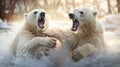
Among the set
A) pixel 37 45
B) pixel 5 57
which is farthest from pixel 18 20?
pixel 37 45

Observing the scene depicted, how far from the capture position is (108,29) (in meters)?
2.86

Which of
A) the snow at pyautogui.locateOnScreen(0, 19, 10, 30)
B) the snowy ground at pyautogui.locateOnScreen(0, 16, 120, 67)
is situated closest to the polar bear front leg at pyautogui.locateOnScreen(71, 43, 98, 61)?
the snowy ground at pyautogui.locateOnScreen(0, 16, 120, 67)

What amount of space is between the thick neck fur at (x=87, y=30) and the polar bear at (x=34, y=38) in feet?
0.61

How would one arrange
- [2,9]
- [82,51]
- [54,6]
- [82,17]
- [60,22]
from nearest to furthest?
[82,51]
[82,17]
[60,22]
[54,6]
[2,9]

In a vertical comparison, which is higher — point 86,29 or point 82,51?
point 86,29

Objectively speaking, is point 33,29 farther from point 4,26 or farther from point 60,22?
point 4,26

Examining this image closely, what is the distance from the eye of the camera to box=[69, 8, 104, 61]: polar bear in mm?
2166

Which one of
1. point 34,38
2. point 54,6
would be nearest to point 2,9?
point 54,6

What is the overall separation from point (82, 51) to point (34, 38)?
0.24 metres

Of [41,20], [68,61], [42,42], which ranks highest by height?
[41,20]

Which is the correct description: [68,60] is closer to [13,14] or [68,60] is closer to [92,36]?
[92,36]

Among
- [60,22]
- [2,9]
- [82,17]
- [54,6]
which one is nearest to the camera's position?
[82,17]

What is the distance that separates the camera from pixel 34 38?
83.4 inches

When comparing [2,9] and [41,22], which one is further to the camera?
[2,9]
